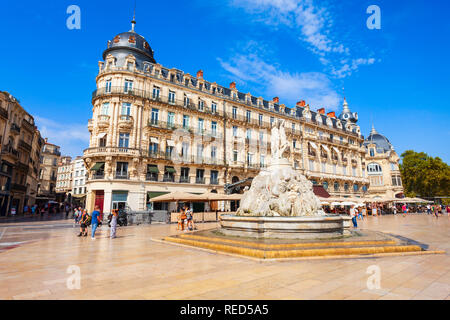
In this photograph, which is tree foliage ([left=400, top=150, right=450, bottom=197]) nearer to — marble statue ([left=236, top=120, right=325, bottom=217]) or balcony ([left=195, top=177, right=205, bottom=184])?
balcony ([left=195, top=177, right=205, bottom=184])

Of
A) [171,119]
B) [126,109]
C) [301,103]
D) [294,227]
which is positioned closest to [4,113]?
[126,109]

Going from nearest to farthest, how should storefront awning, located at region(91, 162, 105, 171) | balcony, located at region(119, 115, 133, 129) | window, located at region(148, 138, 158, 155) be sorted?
storefront awning, located at region(91, 162, 105, 171) < balcony, located at region(119, 115, 133, 129) < window, located at region(148, 138, 158, 155)

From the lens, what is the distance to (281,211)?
10.8 metres

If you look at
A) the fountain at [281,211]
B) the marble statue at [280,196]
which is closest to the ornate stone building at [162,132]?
the fountain at [281,211]

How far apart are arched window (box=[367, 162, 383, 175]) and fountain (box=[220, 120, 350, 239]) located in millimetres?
51700

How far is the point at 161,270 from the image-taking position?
219 inches

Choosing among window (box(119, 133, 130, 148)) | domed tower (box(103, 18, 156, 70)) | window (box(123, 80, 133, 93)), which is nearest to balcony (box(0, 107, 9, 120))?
domed tower (box(103, 18, 156, 70))

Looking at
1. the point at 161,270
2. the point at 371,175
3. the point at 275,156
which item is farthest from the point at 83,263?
the point at 371,175

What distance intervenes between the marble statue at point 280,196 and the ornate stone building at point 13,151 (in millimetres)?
29659

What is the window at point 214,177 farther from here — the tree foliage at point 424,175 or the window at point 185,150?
the tree foliage at point 424,175

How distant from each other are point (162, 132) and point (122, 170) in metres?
6.18

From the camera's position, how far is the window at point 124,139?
26.9m

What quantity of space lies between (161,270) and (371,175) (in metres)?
61.7

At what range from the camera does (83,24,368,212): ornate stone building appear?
26156 mm
